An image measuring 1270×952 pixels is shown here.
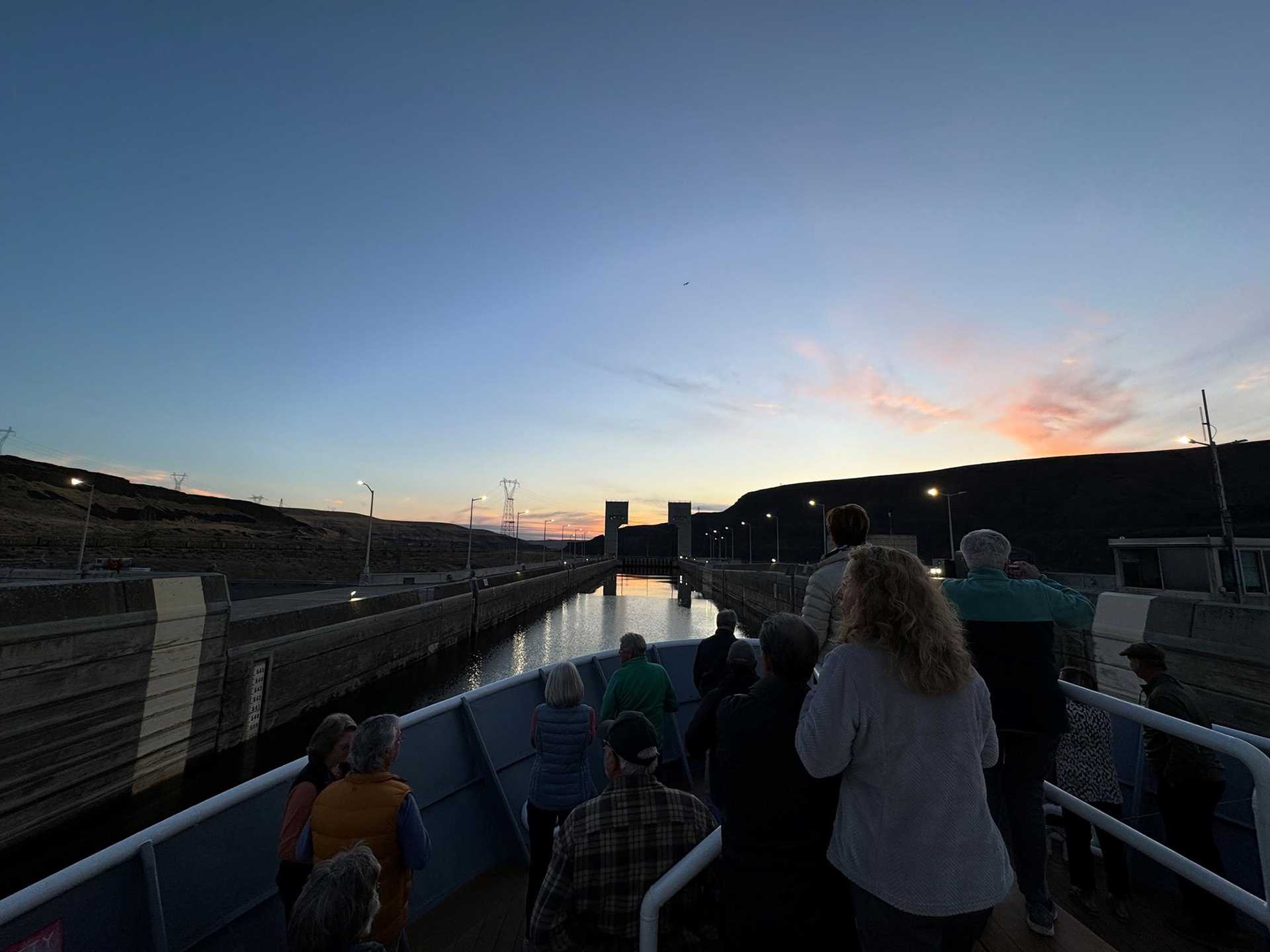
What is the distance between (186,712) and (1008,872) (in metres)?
14.9

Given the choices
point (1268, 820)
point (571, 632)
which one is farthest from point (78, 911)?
point (571, 632)

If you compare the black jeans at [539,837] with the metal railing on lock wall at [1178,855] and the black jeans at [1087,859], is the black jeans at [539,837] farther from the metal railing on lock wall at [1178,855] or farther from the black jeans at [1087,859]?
the black jeans at [1087,859]

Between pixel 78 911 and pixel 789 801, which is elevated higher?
pixel 789 801

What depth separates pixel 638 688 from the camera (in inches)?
172

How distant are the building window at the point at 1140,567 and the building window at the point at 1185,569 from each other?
189 mm

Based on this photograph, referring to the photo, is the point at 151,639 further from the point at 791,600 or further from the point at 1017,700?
the point at 791,600

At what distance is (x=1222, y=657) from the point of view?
9352 mm

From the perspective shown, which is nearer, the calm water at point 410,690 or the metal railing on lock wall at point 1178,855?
the metal railing on lock wall at point 1178,855

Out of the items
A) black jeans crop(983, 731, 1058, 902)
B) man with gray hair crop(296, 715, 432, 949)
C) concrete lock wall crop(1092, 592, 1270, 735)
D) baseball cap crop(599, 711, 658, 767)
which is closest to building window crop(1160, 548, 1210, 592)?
concrete lock wall crop(1092, 592, 1270, 735)

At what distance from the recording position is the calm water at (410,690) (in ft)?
29.8

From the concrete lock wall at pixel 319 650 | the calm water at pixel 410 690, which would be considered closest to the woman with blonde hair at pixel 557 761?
the calm water at pixel 410 690

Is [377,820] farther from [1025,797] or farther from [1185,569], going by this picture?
[1185,569]

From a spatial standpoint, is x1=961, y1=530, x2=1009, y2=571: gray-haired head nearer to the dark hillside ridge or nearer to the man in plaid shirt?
the man in plaid shirt

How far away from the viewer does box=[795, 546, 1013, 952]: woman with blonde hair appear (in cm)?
169
